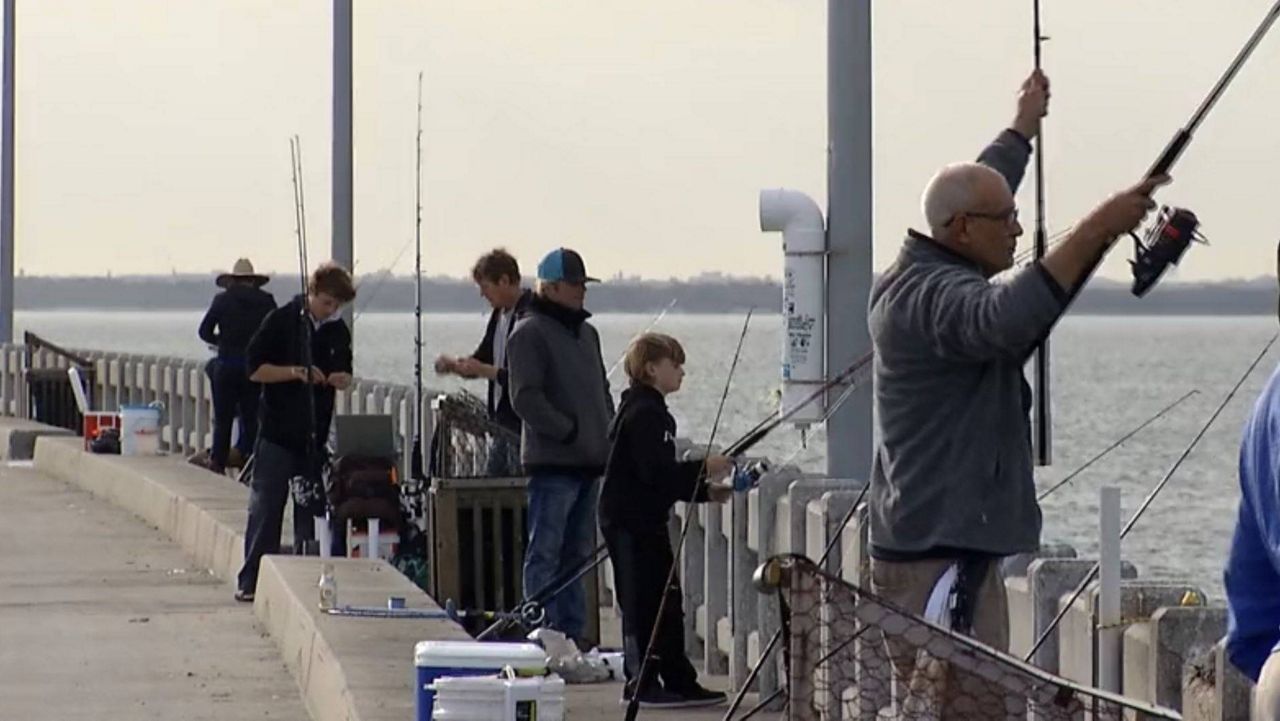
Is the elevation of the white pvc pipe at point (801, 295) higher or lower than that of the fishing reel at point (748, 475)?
higher

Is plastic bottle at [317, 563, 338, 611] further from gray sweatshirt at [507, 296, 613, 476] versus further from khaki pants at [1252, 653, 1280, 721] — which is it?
khaki pants at [1252, 653, 1280, 721]

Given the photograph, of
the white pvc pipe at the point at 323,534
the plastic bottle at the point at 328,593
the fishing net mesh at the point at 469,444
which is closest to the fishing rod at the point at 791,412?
the plastic bottle at the point at 328,593

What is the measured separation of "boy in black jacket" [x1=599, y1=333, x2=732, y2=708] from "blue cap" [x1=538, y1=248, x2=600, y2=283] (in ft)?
3.39

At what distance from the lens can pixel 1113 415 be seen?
65.4 metres

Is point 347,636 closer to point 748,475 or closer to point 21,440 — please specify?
point 748,475

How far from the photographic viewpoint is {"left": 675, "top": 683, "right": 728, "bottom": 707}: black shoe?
10.9 metres

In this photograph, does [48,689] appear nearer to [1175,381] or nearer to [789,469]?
[789,469]

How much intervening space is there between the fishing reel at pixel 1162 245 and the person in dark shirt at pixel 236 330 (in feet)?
47.5

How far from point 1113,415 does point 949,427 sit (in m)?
59.1

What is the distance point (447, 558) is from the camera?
41.8ft

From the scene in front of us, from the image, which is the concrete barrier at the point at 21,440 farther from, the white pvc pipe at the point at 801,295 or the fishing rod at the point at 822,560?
the fishing rod at the point at 822,560

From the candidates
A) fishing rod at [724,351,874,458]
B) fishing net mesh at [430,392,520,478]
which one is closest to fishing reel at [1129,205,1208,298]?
fishing rod at [724,351,874,458]

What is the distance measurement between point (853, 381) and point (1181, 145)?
11.8 ft

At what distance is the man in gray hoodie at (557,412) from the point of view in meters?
11.5
